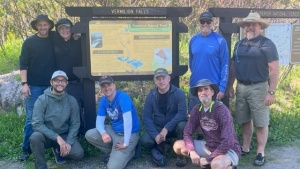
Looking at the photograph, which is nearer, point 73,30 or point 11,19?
point 73,30

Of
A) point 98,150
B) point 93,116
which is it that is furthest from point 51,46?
point 98,150

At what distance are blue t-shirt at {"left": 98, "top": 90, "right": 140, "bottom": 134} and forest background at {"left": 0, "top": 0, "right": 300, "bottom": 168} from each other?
69 centimetres

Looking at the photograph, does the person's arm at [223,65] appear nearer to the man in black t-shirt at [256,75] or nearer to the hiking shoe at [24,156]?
the man in black t-shirt at [256,75]

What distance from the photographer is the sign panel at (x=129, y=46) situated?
222 inches

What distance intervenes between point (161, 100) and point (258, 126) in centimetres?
137

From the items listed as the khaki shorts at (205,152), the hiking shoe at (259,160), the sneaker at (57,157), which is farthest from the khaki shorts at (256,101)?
the sneaker at (57,157)

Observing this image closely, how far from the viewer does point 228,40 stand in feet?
20.3

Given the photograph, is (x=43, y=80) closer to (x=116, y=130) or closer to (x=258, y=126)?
(x=116, y=130)

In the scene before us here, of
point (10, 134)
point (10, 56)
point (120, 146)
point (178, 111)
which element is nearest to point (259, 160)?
point (178, 111)

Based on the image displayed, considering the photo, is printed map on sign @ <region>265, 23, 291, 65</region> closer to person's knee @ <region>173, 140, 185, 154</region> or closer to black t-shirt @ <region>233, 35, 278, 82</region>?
black t-shirt @ <region>233, 35, 278, 82</region>

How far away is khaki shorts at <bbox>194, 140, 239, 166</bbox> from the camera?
4.51 m

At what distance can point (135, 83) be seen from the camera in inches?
313

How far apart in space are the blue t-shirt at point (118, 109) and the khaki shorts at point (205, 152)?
0.96m

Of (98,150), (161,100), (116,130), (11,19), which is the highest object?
(11,19)
